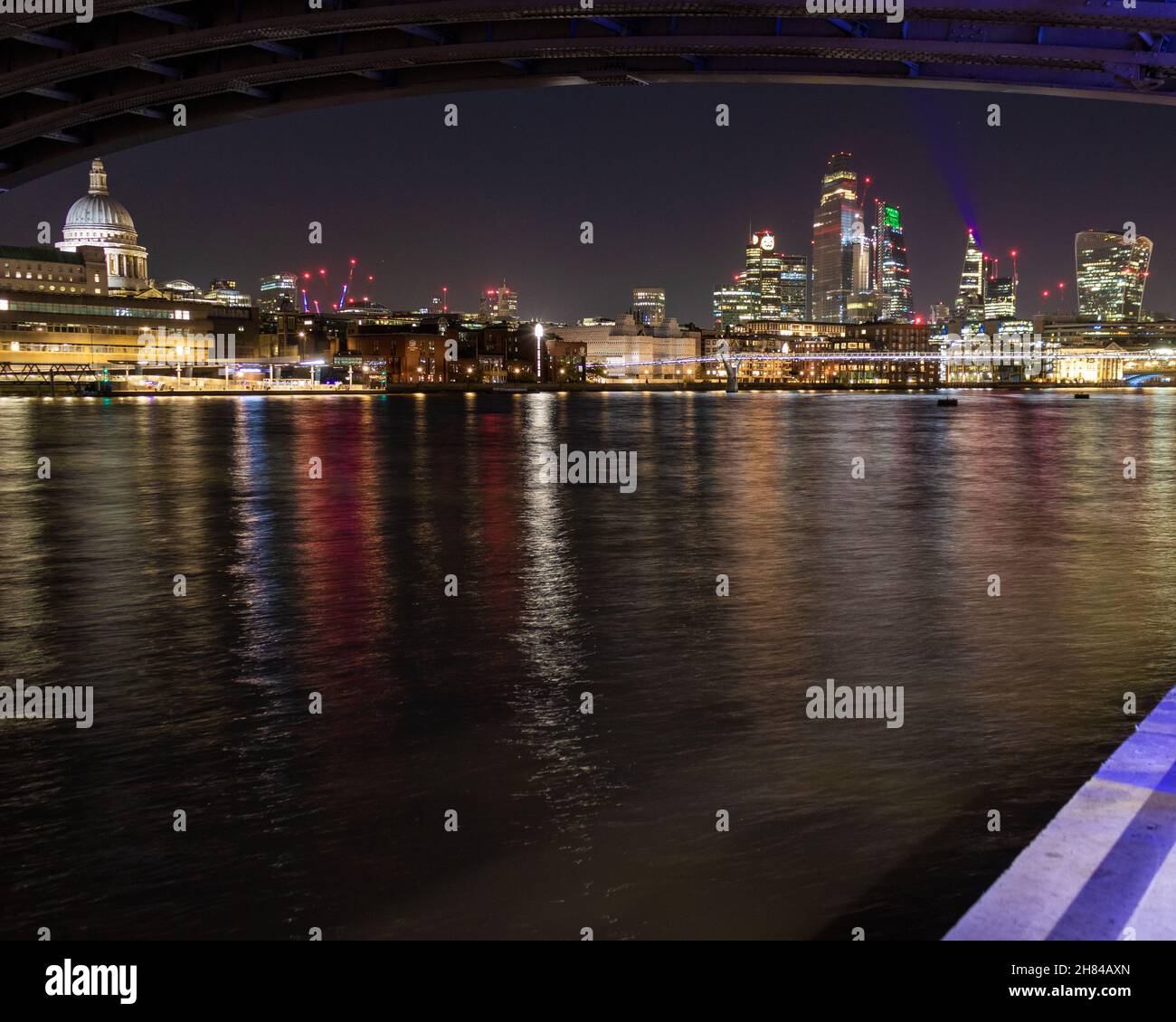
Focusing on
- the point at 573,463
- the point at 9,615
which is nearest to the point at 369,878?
the point at 9,615

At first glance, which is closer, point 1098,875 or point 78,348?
point 1098,875

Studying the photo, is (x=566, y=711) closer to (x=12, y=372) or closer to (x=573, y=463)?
(x=573, y=463)

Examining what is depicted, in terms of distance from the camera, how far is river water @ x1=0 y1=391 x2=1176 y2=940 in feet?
17.7

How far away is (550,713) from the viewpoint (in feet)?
27.6

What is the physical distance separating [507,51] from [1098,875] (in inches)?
921

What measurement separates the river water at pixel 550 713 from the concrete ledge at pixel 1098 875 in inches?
23.1

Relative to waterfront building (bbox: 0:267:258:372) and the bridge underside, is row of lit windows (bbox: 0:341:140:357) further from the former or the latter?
the bridge underside

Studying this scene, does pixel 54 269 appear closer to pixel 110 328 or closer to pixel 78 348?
pixel 110 328

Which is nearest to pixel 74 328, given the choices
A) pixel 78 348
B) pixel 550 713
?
pixel 78 348

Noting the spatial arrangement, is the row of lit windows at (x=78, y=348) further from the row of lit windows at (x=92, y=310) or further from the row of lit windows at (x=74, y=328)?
the row of lit windows at (x=92, y=310)

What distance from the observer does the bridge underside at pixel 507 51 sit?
21.8 metres

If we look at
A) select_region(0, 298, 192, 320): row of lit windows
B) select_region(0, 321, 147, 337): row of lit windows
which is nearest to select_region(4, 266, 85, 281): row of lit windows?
select_region(0, 298, 192, 320): row of lit windows

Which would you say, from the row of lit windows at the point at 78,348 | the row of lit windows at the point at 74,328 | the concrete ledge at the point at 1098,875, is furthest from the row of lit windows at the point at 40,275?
the concrete ledge at the point at 1098,875
